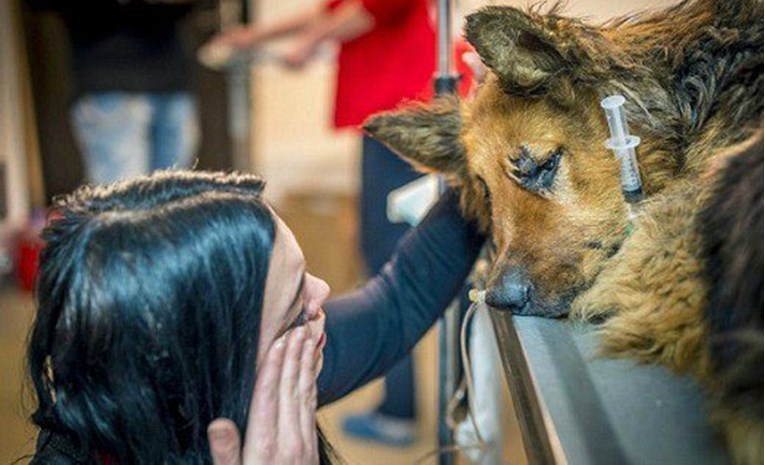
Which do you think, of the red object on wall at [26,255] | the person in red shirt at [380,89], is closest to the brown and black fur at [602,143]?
the person in red shirt at [380,89]

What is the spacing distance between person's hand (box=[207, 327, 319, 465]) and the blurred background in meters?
1.82

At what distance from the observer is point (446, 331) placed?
1610 millimetres

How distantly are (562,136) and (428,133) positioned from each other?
0.24m

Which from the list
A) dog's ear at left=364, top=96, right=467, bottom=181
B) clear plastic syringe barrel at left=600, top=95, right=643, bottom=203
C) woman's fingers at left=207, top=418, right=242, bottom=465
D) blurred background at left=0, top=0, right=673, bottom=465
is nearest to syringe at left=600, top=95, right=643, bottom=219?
clear plastic syringe barrel at left=600, top=95, right=643, bottom=203

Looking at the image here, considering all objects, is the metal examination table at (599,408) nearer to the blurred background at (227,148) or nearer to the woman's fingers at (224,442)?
the woman's fingers at (224,442)

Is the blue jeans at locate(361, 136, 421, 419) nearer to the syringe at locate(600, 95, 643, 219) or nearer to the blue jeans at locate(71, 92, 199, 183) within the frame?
the syringe at locate(600, 95, 643, 219)

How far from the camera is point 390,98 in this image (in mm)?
2475

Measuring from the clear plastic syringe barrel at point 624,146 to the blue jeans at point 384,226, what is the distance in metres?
1.39

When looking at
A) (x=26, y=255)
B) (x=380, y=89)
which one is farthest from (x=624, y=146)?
(x=26, y=255)

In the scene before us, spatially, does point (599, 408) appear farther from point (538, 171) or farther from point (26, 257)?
point (26, 257)

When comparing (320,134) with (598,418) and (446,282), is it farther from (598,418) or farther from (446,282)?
(598,418)

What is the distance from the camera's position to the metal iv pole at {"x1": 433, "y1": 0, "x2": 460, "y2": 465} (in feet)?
4.97

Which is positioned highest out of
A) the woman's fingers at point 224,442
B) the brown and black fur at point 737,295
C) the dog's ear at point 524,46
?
the dog's ear at point 524,46

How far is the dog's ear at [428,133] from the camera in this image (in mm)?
1229
